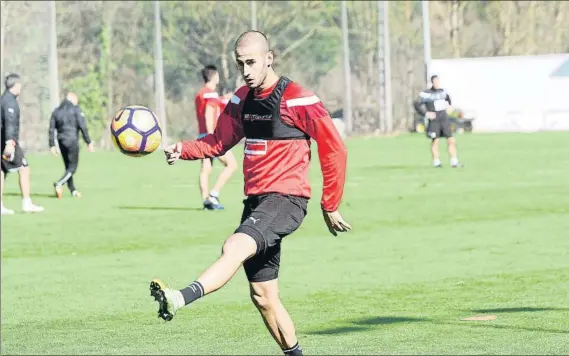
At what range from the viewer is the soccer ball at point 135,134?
871 centimetres

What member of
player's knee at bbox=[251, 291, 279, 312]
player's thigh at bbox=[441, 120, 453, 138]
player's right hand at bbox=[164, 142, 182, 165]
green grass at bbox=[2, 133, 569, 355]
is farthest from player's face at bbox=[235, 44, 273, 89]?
player's thigh at bbox=[441, 120, 453, 138]

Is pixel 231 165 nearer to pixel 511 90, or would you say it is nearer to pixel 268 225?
pixel 268 225

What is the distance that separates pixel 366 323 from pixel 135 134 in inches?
109

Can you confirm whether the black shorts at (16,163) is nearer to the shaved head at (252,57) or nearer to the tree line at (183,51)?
the shaved head at (252,57)

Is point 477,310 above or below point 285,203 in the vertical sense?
below

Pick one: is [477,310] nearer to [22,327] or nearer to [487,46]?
[22,327]

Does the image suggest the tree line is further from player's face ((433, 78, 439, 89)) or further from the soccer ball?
the soccer ball

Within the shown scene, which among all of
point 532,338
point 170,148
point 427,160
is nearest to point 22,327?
point 170,148

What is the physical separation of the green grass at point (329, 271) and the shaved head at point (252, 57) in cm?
214

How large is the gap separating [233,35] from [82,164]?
1813 centimetres

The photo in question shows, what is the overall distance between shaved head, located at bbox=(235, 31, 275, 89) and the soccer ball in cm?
99

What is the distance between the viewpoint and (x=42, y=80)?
47.9m

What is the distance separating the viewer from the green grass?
981cm

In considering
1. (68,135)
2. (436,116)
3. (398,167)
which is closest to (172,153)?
(68,135)
